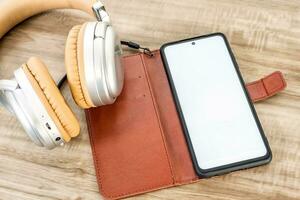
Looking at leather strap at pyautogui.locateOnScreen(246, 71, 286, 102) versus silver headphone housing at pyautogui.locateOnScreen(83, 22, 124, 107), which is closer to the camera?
silver headphone housing at pyautogui.locateOnScreen(83, 22, 124, 107)

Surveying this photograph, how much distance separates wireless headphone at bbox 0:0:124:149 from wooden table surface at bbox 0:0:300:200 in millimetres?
86

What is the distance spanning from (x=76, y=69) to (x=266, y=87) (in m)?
0.30

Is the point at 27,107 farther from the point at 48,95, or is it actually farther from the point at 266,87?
the point at 266,87

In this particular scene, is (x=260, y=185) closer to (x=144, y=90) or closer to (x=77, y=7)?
(x=144, y=90)

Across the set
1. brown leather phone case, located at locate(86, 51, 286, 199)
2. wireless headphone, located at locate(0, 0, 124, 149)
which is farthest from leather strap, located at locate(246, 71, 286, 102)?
wireless headphone, located at locate(0, 0, 124, 149)

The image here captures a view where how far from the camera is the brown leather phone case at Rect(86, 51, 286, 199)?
56 centimetres

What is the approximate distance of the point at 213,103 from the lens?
602 millimetres

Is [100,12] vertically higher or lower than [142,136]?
higher

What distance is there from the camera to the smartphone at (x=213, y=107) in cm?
56

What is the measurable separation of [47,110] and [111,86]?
90 millimetres

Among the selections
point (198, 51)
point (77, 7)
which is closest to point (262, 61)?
point (198, 51)

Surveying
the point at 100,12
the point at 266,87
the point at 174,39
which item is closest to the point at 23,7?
the point at 100,12

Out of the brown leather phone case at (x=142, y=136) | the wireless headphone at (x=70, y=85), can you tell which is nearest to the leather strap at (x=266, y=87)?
the brown leather phone case at (x=142, y=136)

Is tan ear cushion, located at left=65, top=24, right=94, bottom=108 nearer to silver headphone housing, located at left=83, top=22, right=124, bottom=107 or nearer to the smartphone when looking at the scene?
silver headphone housing, located at left=83, top=22, right=124, bottom=107
